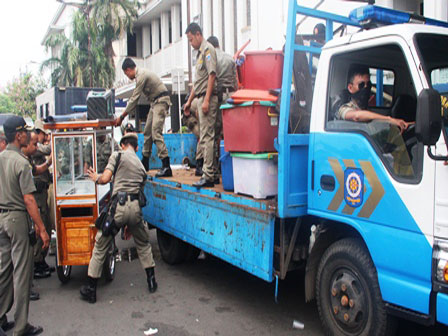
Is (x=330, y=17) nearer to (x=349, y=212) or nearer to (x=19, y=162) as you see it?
Result: (x=349, y=212)

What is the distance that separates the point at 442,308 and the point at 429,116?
118 centimetres

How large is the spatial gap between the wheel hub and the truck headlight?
70cm

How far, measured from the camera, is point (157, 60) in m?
22.0

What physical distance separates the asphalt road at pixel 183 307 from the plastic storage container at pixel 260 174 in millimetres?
1328

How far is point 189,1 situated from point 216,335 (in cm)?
1429

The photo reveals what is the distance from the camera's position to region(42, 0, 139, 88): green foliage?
22562 millimetres

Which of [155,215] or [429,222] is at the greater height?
[429,222]

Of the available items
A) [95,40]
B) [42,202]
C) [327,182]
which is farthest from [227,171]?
[95,40]

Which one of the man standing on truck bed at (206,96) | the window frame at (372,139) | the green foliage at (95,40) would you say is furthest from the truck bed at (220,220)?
the green foliage at (95,40)

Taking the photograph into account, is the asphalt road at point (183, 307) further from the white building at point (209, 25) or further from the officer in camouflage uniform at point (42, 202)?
the white building at point (209, 25)

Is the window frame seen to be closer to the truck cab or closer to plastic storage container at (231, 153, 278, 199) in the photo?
the truck cab

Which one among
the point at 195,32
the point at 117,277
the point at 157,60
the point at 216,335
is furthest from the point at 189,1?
the point at 216,335

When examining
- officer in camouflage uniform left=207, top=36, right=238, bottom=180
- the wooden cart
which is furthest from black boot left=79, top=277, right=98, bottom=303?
officer in camouflage uniform left=207, top=36, right=238, bottom=180

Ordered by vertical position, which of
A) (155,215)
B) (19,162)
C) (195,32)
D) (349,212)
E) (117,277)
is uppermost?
(195,32)
